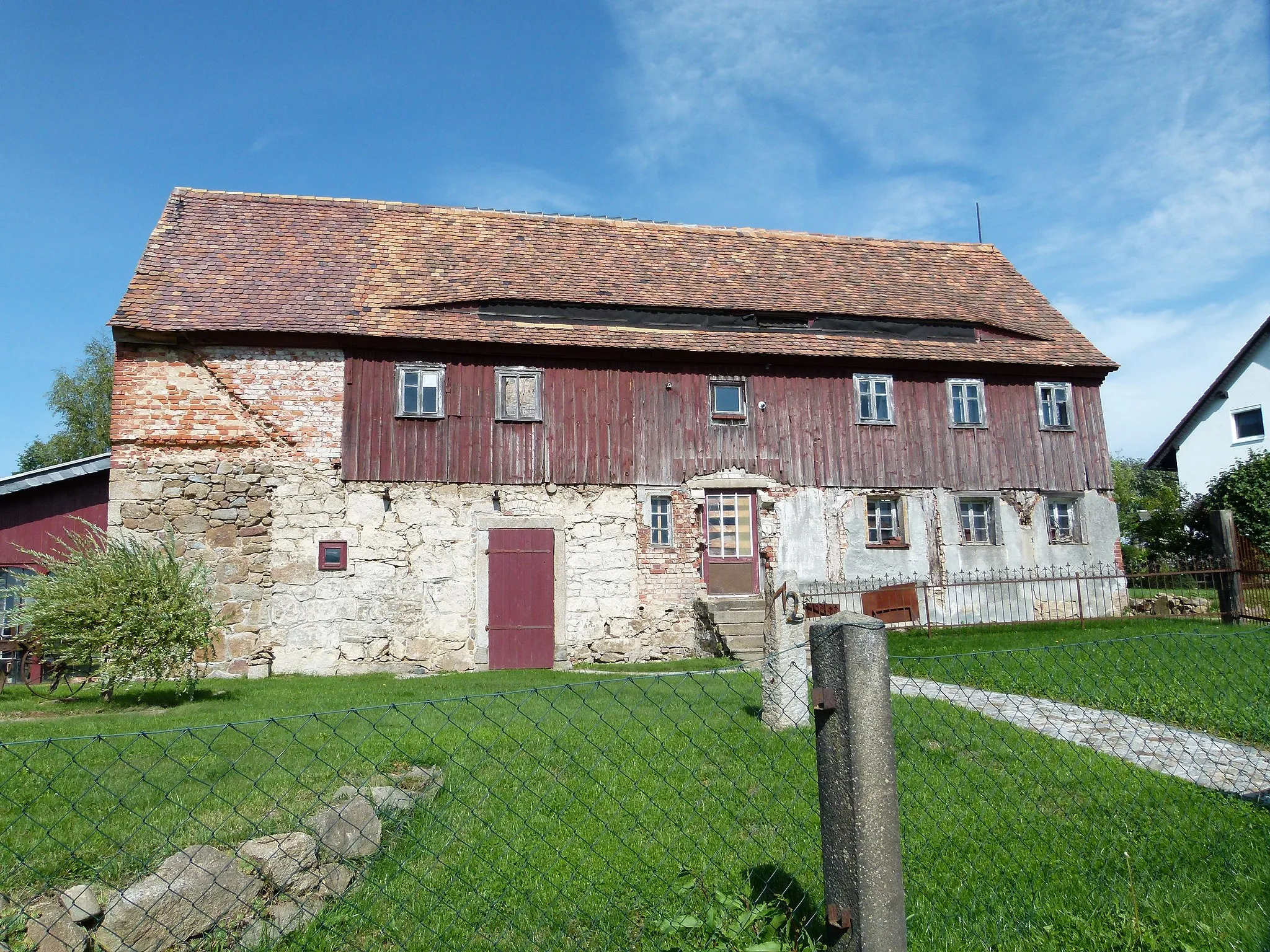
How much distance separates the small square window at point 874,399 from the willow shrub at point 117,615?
13.3 m

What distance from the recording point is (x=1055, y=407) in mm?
19469

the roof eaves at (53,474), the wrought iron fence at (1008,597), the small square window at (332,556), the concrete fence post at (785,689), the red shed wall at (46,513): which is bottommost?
the concrete fence post at (785,689)

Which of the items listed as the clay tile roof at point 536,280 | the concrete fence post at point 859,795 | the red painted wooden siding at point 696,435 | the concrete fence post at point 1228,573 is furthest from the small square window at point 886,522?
the concrete fence post at point 859,795

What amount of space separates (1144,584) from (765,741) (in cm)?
1587

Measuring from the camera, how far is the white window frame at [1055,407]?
1933 cm

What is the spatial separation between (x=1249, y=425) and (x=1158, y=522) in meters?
5.94

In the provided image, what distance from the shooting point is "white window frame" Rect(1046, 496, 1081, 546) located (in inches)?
746

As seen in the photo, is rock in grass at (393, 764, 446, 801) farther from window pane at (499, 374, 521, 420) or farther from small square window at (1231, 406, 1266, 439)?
small square window at (1231, 406, 1266, 439)

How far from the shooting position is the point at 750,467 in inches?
696

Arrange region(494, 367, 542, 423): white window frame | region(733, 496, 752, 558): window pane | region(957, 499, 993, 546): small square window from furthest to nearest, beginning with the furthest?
1. region(957, 499, 993, 546): small square window
2. region(733, 496, 752, 558): window pane
3. region(494, 367, 542, 423): white window frame

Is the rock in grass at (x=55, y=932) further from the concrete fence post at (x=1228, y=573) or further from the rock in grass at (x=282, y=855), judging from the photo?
the concrete fence post at (x=1228, y=573)

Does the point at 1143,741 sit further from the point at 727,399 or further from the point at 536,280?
the point at 536,280

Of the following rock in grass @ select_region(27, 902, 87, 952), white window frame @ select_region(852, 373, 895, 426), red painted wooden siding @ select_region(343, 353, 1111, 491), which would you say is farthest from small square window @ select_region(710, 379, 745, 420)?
rock in grass @ select_region(27, 902, 87, 952)

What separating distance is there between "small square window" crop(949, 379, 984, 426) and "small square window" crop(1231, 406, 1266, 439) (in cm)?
1577
